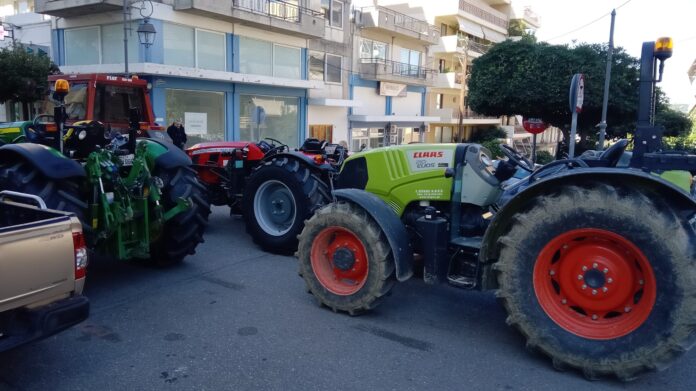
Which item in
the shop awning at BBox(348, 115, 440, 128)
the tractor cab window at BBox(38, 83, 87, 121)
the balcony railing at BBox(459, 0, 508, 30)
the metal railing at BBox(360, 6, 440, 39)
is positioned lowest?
the tractor cab window at BBox(38, 83, 87, 121)

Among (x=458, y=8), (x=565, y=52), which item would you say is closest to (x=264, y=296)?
(x=565, y=52)

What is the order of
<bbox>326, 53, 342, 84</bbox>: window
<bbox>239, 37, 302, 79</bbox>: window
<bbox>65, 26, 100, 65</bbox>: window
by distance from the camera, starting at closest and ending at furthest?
1. <bbox>65, 26, 100, 65</bbox>: window
2. <bbox>239, 37, 302, 79</bbox>: window
3. <bbox>326, 53, 342, 84</bbox>: window

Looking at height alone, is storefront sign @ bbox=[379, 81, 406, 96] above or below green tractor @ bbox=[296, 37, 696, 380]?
above

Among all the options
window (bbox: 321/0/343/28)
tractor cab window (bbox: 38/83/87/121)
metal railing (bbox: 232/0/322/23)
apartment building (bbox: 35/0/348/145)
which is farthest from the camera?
window (bbox: 321/0/343/28)

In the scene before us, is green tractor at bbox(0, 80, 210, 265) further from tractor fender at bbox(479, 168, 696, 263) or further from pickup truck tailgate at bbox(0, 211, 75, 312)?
tractor fender at bbox(479, 168, 696, 263)

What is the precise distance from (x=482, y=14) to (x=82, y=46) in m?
28.6

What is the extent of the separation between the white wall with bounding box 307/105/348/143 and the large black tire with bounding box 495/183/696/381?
2159 cm

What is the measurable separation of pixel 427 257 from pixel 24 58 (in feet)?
56.6

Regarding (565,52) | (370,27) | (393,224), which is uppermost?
(370,27)

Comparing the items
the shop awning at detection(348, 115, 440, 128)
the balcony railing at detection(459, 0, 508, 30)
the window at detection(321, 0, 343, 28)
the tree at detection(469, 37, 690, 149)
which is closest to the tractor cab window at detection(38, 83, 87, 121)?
the window at detection(321, 0, 343, 28)

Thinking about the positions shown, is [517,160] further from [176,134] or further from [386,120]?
[386,120]

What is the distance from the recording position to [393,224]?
442cm

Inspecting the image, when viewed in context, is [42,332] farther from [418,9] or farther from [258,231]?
[418,9]

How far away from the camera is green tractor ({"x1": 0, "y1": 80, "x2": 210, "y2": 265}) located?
4562 millimetres
